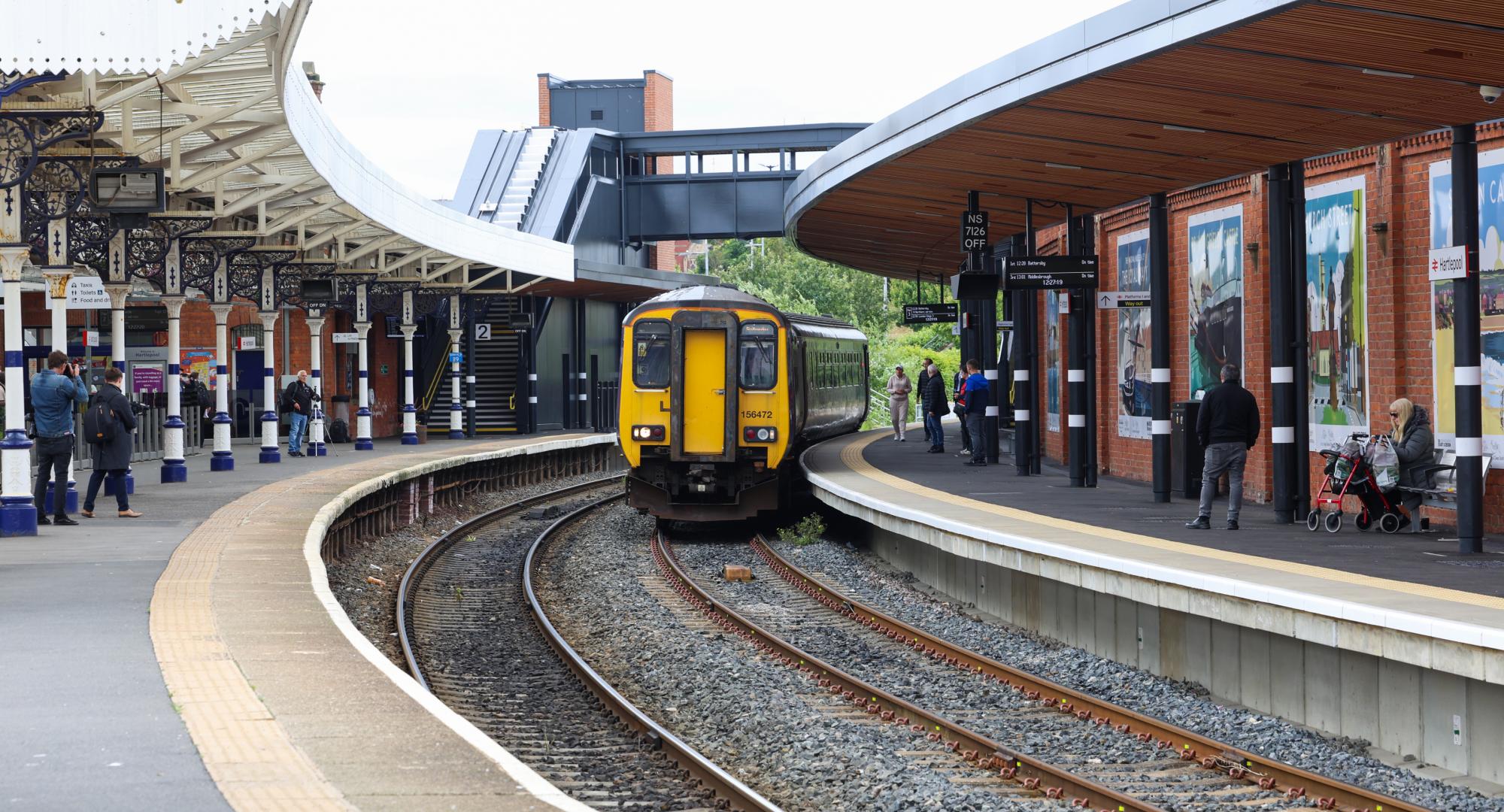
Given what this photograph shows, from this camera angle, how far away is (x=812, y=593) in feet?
55.0

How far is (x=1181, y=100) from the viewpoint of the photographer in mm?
12070

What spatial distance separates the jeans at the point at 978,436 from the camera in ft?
78.9

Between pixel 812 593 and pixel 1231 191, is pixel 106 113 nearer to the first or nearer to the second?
pixel 812 593

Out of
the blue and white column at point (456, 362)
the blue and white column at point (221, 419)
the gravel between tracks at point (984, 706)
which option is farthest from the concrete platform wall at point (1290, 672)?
the blue and white column at point (456, 362)

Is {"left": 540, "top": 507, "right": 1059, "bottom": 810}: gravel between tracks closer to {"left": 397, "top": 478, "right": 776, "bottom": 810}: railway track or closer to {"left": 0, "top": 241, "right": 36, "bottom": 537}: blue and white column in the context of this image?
{"left": 397, "top": 478, "right": 776, "bottom": 810}: railway track

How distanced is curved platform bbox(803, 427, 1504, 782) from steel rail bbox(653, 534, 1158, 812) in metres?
1.68

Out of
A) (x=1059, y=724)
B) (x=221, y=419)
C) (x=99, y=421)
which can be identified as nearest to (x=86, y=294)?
(x=221, y=419)

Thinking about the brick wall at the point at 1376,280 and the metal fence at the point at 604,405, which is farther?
the metal fence at the point at 604,405

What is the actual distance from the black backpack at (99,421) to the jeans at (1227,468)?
11126 mm

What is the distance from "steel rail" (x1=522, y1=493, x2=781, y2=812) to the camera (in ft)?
27.1

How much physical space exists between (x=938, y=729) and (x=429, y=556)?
11174 mm

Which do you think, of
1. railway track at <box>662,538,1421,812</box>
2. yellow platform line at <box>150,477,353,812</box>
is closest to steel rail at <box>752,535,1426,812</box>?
railway track at <box>662,538,1421,812</box>

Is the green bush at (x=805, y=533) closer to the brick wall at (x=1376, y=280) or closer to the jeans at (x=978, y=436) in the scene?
the jeans at (x=978, y=436)

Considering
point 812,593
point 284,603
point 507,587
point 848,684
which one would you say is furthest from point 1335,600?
point 507,587
